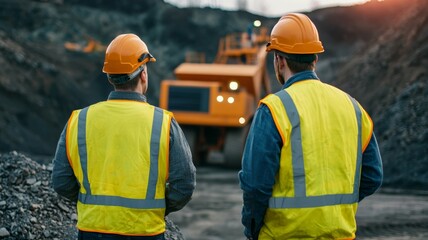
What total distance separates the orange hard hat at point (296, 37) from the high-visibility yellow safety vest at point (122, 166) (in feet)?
1.98

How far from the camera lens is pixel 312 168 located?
2879mm

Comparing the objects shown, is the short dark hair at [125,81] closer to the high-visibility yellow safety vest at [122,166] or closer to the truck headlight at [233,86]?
the high-visibility yellow safety vest at [122,166]

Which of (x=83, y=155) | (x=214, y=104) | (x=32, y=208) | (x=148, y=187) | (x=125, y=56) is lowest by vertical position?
(x=214, y=104)

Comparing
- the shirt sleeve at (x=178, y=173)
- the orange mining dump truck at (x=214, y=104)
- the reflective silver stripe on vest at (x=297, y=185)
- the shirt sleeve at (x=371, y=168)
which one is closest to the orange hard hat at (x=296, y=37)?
A: the reflective silver stripe on vest at (x=297, y=185)

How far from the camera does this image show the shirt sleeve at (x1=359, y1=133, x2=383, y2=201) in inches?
122

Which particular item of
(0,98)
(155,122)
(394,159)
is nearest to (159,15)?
(0,98)

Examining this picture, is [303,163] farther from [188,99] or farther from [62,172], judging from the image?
[188,99]

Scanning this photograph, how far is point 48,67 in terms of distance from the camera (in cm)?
2227

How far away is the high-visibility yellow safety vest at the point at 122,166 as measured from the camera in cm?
311

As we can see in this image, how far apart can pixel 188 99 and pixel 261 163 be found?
12086mm

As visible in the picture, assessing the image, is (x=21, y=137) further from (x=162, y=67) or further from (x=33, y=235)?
(x=162, y=67)

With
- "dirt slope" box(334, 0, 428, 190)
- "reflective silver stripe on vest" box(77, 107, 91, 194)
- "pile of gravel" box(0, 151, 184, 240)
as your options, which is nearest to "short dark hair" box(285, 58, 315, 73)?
"reflective silver stripe on vest" box(77, 107, 91, 194)

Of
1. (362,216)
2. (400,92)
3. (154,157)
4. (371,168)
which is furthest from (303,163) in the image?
(400,92)

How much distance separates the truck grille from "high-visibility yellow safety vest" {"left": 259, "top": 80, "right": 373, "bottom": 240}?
11714 millimetres
